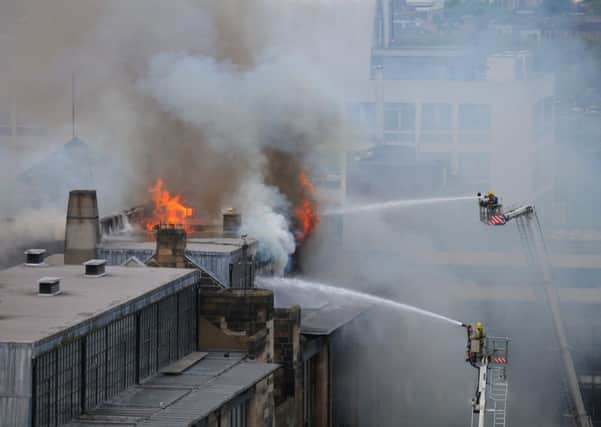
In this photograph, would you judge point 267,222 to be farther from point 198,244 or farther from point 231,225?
point 198,244

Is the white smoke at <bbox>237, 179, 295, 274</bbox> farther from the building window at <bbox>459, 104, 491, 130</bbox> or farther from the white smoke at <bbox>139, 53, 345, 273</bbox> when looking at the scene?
the building window at <bbox>459, 104, 491, 130</bbox>

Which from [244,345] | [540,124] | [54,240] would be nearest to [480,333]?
[244,345]

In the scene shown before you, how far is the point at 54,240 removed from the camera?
46312 mm

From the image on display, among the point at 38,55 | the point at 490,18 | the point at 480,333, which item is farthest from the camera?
the point at 490,18

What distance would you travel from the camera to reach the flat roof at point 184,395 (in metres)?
28.3

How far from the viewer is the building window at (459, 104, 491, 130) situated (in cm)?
8012

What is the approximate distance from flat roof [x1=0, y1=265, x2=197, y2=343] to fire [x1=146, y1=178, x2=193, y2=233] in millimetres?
11677

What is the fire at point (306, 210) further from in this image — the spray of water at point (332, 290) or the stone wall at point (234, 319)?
the stone wall at point (234, 319)

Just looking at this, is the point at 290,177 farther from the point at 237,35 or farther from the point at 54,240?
the point at 54,240

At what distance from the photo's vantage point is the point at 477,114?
8038 centimetres

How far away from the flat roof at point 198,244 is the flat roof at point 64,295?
4.79 metres

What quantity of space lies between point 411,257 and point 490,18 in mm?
34264

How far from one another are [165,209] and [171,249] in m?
9.20

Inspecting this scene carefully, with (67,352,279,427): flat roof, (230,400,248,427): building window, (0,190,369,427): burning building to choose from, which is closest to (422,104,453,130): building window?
(0,190,369,427): burning building
